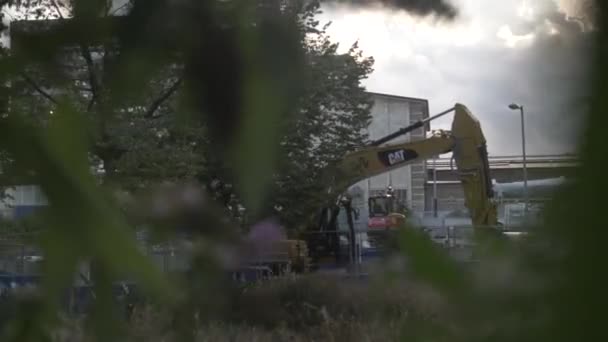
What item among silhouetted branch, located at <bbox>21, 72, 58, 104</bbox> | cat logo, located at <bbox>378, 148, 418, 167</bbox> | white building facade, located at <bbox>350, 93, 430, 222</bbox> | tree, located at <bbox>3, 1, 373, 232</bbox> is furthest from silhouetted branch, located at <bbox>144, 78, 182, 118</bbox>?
cat logo, located at <bbox>378, 148, 418, 167</bbox>

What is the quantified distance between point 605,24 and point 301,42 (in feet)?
1.07

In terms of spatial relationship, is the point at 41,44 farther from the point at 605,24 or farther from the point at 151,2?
the point at 605,24

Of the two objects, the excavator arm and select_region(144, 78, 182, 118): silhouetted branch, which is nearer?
select_region(144, 78, 182, 118): silhouetted branch

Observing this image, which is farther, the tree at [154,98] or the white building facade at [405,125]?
the white building facade at [405,125]

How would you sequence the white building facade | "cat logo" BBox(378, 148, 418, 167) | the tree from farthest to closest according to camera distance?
"cat logo" BBox(378, 148, 418, 167)
the white building facade
the tree

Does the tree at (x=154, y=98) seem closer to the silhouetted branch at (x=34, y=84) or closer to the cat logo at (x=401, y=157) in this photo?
the silhouetted branch at (x=34, y=84)

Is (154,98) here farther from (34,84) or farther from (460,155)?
(460,155)

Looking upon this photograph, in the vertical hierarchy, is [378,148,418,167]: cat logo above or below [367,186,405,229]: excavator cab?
above

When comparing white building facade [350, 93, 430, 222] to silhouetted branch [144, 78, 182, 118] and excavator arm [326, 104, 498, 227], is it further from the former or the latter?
silhouetted branch [144, 78, 182, 118]

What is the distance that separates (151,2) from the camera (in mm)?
807

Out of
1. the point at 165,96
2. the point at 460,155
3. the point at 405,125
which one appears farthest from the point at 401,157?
the point at 165,96

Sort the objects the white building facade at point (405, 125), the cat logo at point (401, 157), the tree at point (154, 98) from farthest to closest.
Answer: the cat logo at point (401, 157) → the white building facade at point (405, 125) → the tree at point (154, 98)

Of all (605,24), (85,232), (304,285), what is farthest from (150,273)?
(304,285)

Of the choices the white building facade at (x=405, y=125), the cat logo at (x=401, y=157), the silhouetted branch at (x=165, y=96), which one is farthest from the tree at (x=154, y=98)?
the cat logo at (x=401, y=157)
